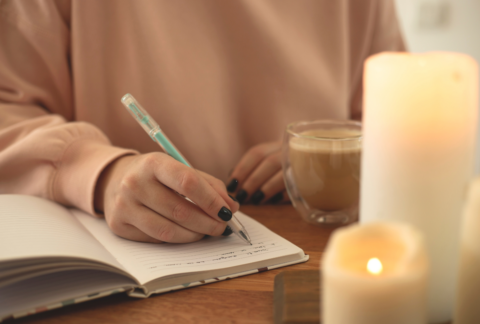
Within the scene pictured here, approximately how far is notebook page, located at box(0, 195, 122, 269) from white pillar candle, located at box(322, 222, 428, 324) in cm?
24

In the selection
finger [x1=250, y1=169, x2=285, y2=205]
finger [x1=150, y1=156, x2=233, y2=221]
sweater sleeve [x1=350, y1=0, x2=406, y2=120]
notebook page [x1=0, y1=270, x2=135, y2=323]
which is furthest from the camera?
sweater sleeve [x1=350, y1=0, x2=406, y2=120]

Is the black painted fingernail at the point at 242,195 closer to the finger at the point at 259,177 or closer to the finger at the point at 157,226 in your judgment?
the finger at the point at 259,177

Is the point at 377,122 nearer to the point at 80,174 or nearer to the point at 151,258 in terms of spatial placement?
the point at 151,258

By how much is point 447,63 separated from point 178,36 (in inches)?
26.8

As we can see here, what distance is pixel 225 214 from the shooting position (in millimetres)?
500

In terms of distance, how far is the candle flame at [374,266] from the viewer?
247 millimetres

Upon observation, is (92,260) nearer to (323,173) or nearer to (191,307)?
(191,307)

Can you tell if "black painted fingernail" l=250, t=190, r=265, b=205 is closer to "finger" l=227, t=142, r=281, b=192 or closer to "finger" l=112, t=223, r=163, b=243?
"finger" l=227, t=142, r=281, b=192

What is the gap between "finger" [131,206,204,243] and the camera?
0.49m

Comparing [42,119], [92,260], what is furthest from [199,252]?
[42,119]

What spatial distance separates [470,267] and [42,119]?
709 millimetres

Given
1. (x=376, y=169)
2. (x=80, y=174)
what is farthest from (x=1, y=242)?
(x=376, y=169)

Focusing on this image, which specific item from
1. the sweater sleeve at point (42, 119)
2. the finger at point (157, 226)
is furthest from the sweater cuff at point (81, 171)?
the finger at point (157, 226)

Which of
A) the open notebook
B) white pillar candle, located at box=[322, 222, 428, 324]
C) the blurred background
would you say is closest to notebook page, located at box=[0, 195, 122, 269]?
the open notebook
